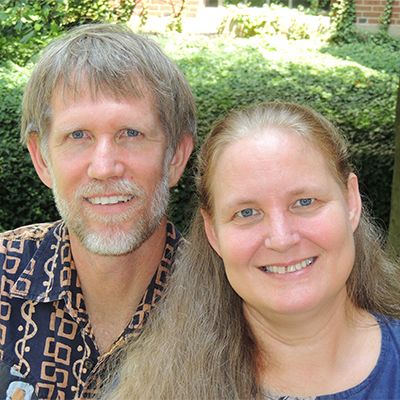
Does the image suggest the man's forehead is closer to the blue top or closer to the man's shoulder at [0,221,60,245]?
the man's shoulder at [0,221,60,245]

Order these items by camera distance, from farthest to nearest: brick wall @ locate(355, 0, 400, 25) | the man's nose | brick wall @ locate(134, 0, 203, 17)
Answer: brick wall @ locate(355, 0, 400, 25) < brick wall @ locate(134, 0, 203, 17) < the man's nose

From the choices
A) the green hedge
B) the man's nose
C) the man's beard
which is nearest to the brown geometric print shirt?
the man's beard

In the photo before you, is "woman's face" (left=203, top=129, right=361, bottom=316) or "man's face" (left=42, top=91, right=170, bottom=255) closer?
"woman's face" (left=203, top=129, right=361, bottom=316)

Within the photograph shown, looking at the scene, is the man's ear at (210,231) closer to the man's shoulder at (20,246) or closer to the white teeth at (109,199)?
the white teeth at (109,199)

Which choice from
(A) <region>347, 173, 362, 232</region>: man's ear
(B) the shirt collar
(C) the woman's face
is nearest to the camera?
(C) the woman's face

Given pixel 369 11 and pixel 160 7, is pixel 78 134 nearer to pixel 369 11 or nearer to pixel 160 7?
pixel 160 7

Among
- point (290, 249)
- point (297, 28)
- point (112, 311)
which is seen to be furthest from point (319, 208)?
point (297, 28)

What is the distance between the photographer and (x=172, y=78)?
8.30ft

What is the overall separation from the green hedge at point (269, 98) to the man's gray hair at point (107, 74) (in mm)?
2419

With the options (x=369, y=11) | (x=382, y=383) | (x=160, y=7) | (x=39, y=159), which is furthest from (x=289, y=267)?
(x=369, y=11)

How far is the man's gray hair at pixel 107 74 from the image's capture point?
7.74 feet

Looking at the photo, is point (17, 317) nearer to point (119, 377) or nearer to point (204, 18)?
point (119, 377)

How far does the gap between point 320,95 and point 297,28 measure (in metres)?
5.81

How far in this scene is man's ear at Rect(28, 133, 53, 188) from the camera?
101 inches
